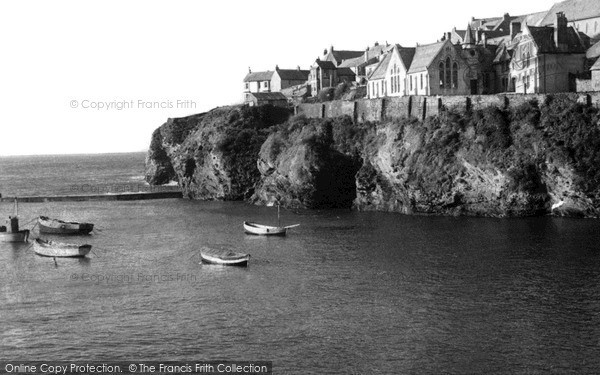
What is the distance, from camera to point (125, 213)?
124062 millimetres

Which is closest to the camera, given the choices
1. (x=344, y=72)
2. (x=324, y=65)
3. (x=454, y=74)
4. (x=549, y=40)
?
(x=549, y=40)

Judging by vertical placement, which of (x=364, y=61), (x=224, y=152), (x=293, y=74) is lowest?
(x=224, y=152)

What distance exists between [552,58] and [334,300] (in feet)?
226

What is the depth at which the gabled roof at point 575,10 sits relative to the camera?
134 meters

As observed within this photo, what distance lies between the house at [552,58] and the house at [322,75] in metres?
56.6

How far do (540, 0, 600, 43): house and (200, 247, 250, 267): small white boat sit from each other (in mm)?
82359

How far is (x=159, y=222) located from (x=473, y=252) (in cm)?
5079

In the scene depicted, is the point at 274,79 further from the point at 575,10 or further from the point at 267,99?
the point at 575,10

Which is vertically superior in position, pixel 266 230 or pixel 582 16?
pixel 582 16

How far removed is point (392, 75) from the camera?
13100 cm

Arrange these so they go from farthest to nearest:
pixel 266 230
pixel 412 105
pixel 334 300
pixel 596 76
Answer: pixel 412 105, pixel 596 76, pixel 266 230, pixel 334 300

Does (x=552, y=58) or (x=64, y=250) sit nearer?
(x=64, y=250)

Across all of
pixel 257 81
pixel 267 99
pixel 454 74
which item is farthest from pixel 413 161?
pixel 257 81

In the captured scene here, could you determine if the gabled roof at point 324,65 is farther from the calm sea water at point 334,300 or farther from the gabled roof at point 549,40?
the calm sea water at point 334,300
